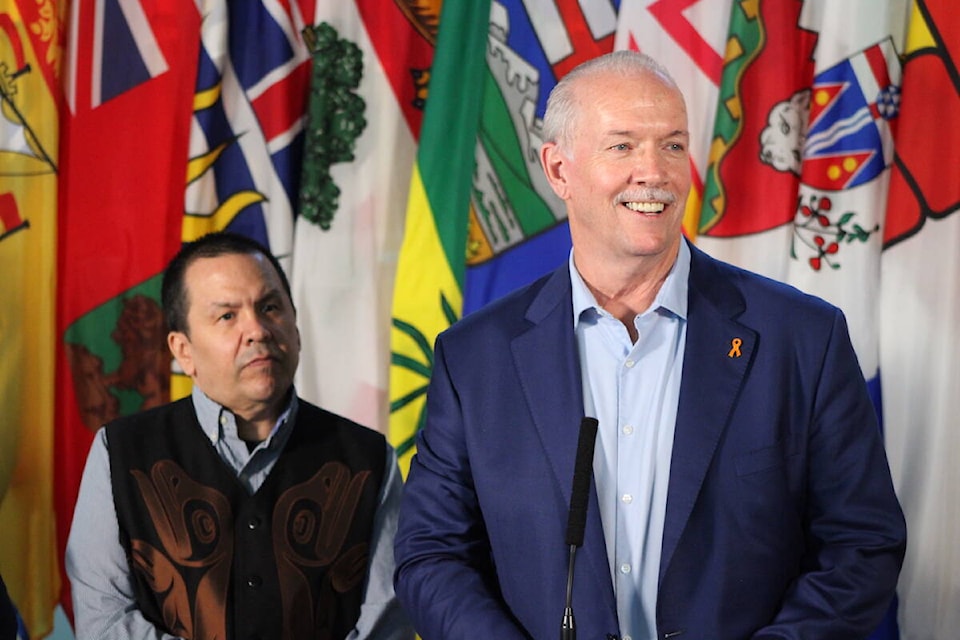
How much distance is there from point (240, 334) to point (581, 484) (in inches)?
39.6

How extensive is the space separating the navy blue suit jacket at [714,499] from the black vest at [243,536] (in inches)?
19.5

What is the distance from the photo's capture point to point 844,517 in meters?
1.65

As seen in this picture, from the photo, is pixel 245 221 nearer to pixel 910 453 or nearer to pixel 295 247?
pixel 295 247

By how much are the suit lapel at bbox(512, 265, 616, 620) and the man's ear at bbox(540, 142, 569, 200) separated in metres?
0.14

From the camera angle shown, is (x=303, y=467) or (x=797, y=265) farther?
(x=797, y=265)

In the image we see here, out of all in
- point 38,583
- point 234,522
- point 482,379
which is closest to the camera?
point 482,379

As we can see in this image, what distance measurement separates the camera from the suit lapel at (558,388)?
1.65 m

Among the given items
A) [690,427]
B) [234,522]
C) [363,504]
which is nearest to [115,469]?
[234,522]

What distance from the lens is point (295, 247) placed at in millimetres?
3102

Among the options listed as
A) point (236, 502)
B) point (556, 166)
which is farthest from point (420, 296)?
point (556, 166)

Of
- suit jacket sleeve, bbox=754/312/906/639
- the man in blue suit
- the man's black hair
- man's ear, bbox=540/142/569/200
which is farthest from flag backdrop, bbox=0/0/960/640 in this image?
suit jacket sleeve, bbox=754/312/906/639

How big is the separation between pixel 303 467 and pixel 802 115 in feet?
4.70

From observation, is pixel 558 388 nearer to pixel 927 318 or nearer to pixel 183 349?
pixel 183 349

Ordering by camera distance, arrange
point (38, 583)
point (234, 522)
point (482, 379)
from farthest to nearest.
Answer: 1. point (38, 583)
2. point (234, 522)
3. point (482, 379)
